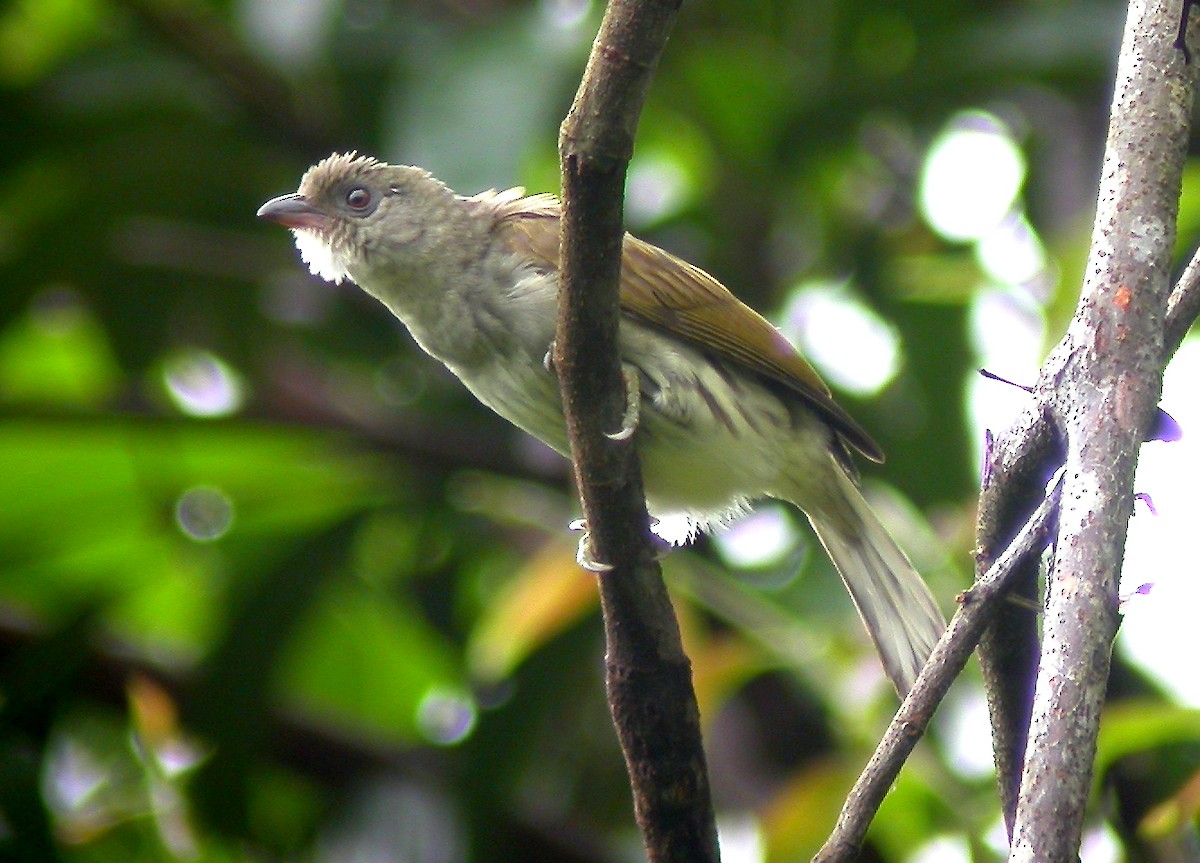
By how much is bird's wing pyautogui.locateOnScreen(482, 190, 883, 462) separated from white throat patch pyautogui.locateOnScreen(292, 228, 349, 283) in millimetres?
452

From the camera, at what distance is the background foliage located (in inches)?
197

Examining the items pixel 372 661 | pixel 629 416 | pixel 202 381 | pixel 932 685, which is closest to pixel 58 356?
pixel 202 381

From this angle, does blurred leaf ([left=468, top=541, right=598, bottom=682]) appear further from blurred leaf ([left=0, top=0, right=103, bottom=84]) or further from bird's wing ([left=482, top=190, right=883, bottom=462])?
blurred leaf ([left=0, top=0, right=103, bottom=84])

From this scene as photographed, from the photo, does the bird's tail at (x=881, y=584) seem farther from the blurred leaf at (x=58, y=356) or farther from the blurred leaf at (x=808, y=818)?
the blurred leaf at (x=58, y=356)

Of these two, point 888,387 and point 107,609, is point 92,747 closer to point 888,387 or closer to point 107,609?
point 107,609

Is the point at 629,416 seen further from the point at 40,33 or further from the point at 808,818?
the point at 40,33

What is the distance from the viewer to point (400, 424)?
5.89m

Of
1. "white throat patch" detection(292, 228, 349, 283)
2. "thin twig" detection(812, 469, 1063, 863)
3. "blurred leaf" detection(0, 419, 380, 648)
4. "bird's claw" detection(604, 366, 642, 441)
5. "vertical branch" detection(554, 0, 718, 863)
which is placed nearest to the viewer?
"thin twig" detection(812, 469, 1063, 863)

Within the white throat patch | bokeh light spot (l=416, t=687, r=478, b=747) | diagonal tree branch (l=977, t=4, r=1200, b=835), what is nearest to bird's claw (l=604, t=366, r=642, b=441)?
diagonal tree branch (l=977, t=4, r=1200, b=835)

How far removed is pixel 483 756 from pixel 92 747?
4.93ft

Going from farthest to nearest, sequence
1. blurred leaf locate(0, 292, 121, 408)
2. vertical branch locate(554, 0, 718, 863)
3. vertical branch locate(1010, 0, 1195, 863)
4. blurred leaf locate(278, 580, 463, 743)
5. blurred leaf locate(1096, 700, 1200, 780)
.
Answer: blurred leaf locate(0, 292, 121, 408) < blurred leaf locate(278, 580, 463, 743) < blurred leaf locate(1096, 700, 1200, 780) < vertical branch locate(554, 0, 718, 863) < vertical branch locate(1010, 0, 1195, 863)

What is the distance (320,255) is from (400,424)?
1612 millimetres

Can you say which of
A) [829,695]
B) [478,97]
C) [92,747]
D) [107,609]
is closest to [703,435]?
[829,695]

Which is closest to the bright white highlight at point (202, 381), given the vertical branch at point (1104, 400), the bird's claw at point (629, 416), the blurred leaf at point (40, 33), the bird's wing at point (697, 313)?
the blurred leaf at point (40, 33)
